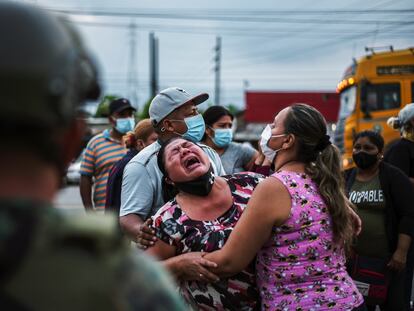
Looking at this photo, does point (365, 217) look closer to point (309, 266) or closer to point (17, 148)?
point (309, 266)

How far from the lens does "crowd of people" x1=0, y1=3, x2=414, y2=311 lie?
970 mm

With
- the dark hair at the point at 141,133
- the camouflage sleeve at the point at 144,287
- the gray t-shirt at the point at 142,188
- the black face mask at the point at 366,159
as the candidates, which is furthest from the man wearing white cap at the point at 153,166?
the camouflage sleeve at the point at 144,287

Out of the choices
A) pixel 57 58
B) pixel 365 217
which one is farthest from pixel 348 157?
pixel 57 58

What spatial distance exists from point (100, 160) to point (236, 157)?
1454mm

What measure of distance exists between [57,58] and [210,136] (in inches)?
219

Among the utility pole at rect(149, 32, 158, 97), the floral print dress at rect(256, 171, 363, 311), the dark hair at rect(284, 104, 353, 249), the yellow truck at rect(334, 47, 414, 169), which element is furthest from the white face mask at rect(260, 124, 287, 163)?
the utility pole at rect(149, 32, 158, 97)

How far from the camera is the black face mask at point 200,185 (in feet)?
9.78

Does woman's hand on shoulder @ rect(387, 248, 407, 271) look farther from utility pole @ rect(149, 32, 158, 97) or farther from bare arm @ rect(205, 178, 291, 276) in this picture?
utility pole @ rect(149, 32, 158, 97)

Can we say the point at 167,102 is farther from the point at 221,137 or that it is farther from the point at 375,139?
the point at 221,137

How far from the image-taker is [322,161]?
2.84 meters

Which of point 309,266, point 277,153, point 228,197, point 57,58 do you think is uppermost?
point 57,58

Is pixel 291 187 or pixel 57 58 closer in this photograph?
pixel 57 58

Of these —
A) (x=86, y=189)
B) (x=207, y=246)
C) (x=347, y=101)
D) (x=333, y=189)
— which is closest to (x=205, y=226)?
(x=207, y=246)

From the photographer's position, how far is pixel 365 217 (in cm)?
498
